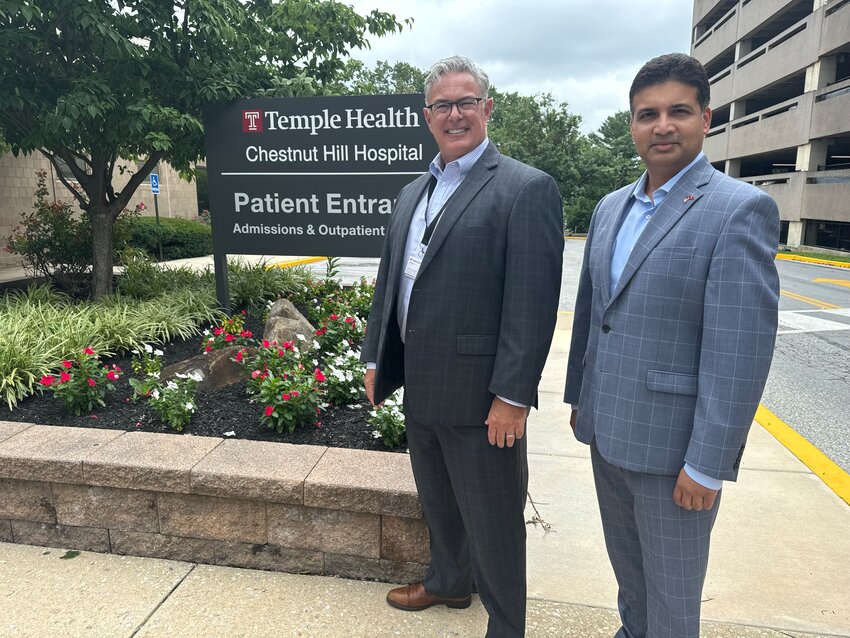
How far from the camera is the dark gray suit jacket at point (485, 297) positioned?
1826 millimetres

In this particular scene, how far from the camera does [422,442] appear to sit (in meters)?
2.16

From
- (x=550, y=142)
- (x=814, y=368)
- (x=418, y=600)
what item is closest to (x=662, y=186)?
(x=418, y=600)

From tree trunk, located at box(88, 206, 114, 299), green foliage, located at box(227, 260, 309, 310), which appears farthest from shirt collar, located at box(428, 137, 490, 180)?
tree trunk, located at box(88, 206, 114, 299)

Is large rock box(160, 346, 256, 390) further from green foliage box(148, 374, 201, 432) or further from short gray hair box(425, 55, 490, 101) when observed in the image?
short gray hair box(425, 55, 490, 101)

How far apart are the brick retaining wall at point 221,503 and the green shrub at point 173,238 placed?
13.9 meters

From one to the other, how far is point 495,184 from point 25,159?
15269 mm

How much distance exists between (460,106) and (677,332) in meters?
1.00

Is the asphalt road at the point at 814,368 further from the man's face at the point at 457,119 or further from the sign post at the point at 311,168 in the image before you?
the sign post at the point at 311,168

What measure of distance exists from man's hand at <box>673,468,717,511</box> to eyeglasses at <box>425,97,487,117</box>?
1.29 metres

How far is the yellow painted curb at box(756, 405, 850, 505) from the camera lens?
3.45 meters

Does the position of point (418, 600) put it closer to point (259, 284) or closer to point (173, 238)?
point (259, 284)

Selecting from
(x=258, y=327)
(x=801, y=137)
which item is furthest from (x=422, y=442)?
(x=801, y=137)

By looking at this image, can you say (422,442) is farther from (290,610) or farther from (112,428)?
(112,428)

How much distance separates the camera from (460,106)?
1.93m
